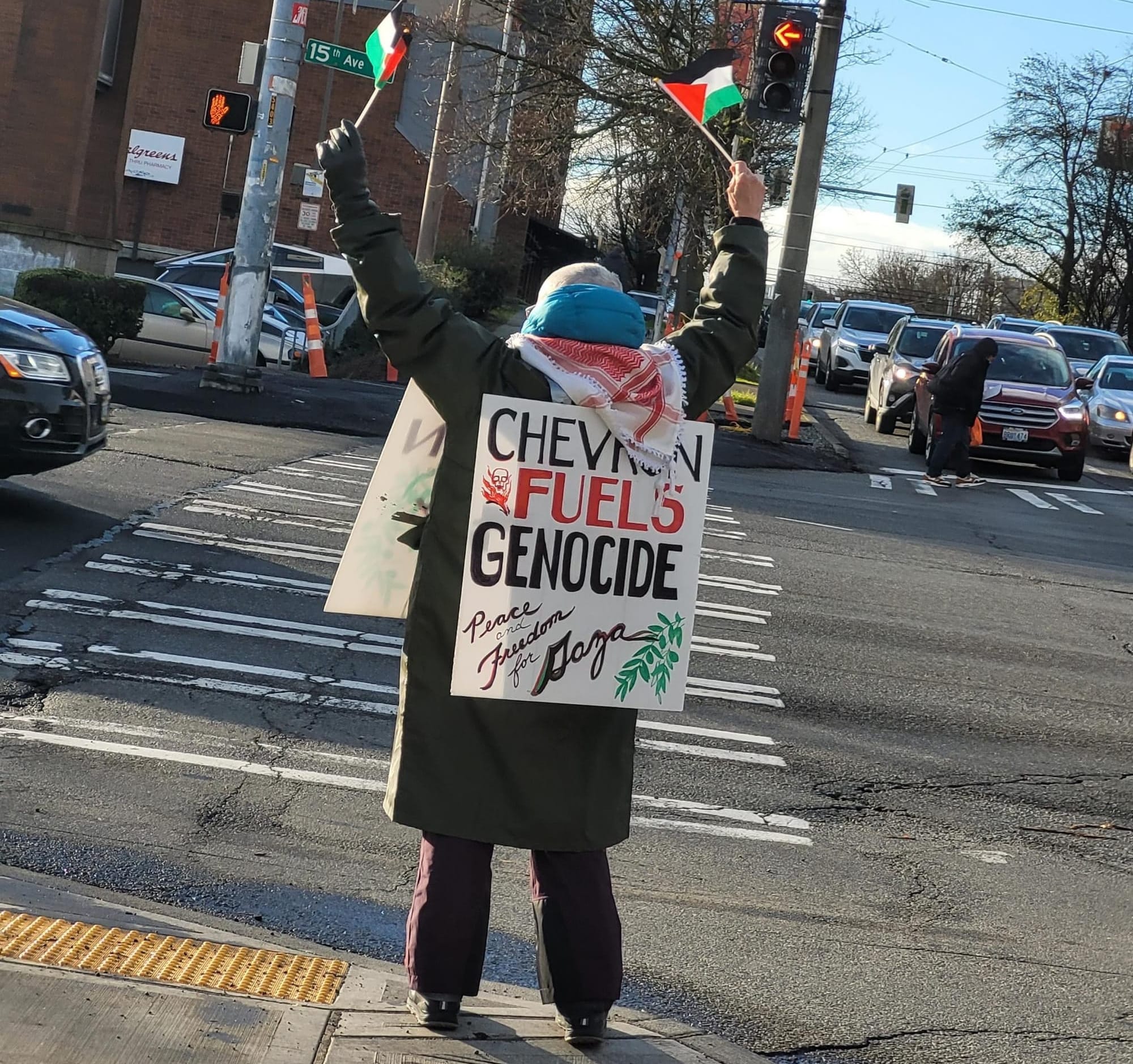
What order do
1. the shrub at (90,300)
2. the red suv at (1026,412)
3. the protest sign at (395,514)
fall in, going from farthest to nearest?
the red suv at (1026,412) → the shrub at (90,300) → the protest sign at (395,514)

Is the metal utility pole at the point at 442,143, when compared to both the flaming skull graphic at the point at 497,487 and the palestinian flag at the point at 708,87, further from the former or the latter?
the flaming skull graphic at the point at 497,487

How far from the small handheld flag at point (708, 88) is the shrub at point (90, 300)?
594 inches

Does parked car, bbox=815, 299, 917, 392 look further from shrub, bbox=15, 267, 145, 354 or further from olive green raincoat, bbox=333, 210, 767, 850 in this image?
olive green raincoat, bbox=333, 210, 767, 850

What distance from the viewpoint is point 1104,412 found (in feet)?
90.4

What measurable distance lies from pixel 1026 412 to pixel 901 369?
4139 mm

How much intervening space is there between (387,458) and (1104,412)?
2533cm

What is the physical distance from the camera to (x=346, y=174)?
153 inches

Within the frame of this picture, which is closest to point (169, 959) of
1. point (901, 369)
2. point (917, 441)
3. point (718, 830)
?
point (718, 830)

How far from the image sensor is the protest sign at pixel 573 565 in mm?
3830

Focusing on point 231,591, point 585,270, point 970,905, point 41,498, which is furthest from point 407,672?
point 41,498

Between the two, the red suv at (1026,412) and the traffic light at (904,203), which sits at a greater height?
the traffic light at (904,203)

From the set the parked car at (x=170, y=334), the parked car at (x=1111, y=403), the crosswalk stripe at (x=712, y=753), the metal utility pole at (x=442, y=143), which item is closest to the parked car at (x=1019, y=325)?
the parked car at (x=1111, y=403)

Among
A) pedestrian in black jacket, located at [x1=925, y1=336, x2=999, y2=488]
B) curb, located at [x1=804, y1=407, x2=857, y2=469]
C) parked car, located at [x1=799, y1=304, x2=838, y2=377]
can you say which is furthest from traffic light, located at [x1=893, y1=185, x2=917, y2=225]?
pedestrian in black jacket, located at [x1=925, y1=336, x2=999, y2=488]

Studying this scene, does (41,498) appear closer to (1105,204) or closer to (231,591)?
(231,591)
